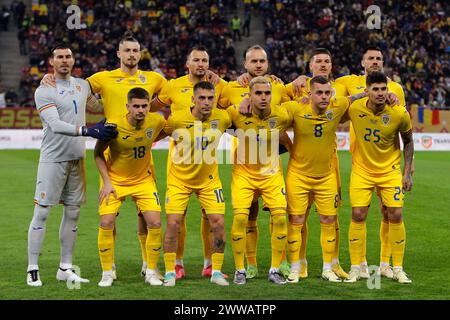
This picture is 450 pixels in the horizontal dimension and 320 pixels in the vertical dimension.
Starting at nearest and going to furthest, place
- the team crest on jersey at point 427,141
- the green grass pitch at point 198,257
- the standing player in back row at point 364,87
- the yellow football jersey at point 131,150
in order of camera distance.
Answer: the green grass pitch at point 198,257 < the yellow football jersey at point 131,150 < the standing player in back row at point 364,87 < the team crest on jersey at point 427,141

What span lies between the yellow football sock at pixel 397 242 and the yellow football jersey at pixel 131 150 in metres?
2.79

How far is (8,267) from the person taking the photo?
9617 mm

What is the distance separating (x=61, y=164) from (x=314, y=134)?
9.16 ft

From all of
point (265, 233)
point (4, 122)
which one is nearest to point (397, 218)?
point (265, 233)

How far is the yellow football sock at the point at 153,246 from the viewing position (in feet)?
28.6

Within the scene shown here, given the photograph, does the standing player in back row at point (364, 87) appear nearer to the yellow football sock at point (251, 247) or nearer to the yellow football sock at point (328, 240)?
the yellow football sock at point (328, 240)

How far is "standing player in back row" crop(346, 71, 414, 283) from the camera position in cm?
887

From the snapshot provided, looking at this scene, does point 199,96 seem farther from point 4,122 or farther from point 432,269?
point 4,122

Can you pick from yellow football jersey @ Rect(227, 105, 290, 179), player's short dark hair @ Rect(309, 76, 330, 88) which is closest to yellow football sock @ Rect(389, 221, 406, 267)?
yellow football jersey @ Rect(227, 105, 290, 179)

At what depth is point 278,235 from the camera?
888cm

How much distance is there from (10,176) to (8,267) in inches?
415

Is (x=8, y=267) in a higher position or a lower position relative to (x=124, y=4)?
lower

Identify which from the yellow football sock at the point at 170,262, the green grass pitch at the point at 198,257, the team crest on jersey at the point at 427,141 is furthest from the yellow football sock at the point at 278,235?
the team crest on jersey at the point at 427,141

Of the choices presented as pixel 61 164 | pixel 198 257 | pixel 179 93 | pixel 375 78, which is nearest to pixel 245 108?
pixel 179 93
